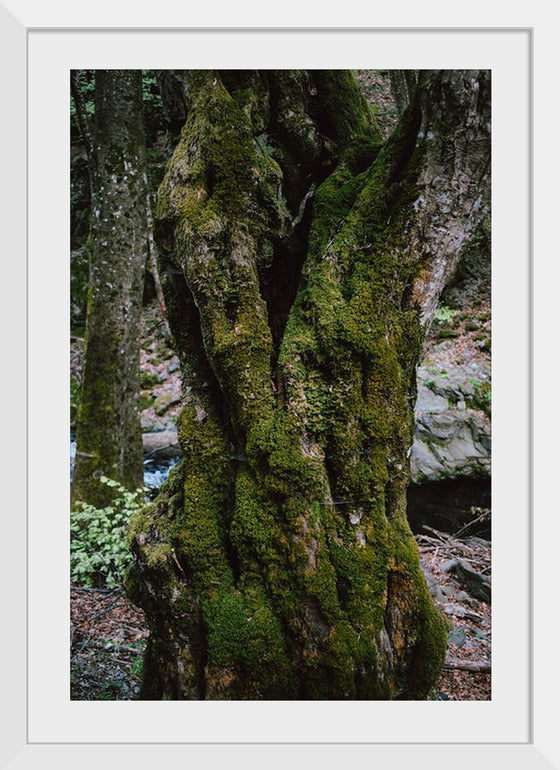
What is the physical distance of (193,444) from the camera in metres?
2.27

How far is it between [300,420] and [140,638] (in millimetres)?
2233

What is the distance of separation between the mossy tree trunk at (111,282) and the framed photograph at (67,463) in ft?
6.65

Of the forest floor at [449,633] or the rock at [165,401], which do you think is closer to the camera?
the forest floor at [449,633]

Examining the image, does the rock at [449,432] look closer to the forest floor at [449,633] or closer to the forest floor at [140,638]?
the forest floor at [449,633]

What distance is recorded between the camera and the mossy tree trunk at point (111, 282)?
431 cm

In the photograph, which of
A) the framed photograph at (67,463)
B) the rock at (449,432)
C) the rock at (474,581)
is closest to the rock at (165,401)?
the rock at (449,432)

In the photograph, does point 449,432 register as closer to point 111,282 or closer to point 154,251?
point 154,251

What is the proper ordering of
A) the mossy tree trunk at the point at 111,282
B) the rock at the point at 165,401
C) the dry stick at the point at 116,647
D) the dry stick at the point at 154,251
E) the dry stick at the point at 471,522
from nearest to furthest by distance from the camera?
the dry stick at the point at 116,647 < the dry stick at the point at 154,251 < the mossy tree trunk at the point at 111,282 < the dry stick at the point at 471,522 < the rock at the point at 165,401

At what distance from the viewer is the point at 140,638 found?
3117 millimetres

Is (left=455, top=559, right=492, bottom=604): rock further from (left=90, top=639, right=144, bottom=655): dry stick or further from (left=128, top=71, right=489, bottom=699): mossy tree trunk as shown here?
(left=90, top=639, right=144, bottom=655): dry stick

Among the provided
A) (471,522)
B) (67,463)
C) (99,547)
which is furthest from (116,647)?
(471,522)
